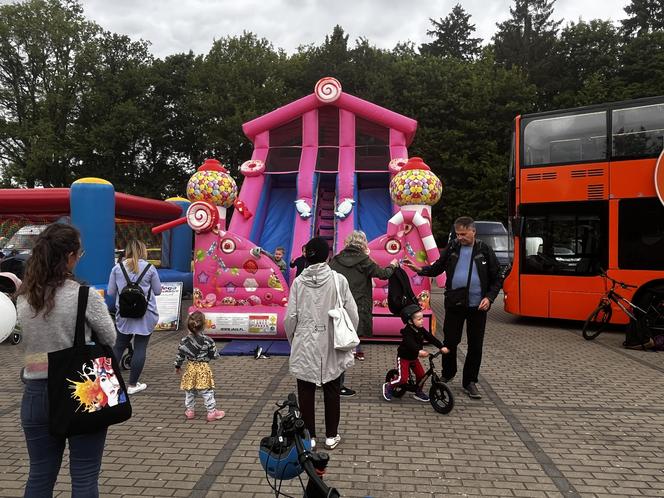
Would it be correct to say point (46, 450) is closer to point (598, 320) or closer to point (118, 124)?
point (598, 320)

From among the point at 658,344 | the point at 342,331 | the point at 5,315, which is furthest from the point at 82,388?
the point at 658,344

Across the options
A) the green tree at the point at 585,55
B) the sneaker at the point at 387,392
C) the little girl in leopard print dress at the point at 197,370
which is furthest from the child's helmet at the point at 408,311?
the green tree at the point at 585,55

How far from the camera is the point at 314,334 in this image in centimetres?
369

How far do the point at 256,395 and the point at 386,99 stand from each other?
21792mm

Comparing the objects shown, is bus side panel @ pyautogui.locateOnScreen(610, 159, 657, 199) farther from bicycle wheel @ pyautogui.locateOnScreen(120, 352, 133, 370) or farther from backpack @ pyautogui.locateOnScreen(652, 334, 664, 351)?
bicycle wheel @ pyautogui.locateOnScreen(120, 352, 133, 370)

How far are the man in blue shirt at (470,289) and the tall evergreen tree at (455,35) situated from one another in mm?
36759

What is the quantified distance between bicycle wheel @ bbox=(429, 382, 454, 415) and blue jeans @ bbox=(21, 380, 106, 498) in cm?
323

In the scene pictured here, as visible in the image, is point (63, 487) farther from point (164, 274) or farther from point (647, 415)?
point (164, 274)

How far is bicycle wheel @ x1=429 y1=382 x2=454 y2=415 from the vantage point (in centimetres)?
468

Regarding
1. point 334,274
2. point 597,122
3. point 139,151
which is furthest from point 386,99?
point 334,274

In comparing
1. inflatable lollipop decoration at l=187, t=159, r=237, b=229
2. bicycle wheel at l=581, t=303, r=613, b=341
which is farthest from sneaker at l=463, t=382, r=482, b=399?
inflatable lollipop decoration at l=187, t=159, r=237, b=229

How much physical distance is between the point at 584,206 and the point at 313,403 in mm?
7330

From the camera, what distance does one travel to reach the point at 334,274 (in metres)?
3.82

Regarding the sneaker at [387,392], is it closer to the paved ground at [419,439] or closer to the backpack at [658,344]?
the paved ground at [419,439]
